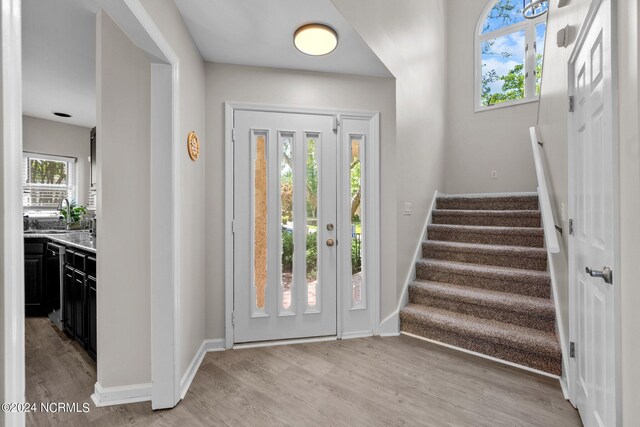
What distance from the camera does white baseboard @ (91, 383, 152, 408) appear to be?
1913 millimetres

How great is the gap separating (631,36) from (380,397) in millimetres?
2059

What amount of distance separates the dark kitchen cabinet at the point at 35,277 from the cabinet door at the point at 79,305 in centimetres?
131

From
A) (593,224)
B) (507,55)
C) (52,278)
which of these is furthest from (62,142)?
(507,55)

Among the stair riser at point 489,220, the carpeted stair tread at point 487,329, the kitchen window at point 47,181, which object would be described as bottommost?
the carpeted stair tread at point 487,329

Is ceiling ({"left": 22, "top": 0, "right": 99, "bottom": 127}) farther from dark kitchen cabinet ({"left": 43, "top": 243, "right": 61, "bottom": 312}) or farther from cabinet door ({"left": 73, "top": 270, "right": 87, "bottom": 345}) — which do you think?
cabinet door ({"left": 73, "top": 270, "right": 87, "bottom": 345})

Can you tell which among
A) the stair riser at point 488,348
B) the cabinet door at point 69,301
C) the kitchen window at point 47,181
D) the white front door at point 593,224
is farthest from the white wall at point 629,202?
the kitchen window at point 47,181

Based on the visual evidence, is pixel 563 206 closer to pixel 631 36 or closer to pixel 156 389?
pixel 631 36

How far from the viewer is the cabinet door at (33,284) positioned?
11.4 feet

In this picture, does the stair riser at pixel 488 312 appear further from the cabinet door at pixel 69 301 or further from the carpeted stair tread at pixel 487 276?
the cabinet door at pixel 69 301

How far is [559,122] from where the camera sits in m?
2.18

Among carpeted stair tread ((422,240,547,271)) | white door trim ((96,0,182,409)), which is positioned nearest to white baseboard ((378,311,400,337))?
carpeted stair tread ((422,240,547,271))

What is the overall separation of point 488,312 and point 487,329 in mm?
237

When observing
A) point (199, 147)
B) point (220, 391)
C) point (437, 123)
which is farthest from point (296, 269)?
point (437, 123)

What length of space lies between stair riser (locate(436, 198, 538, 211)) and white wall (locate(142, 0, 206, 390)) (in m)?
3.04
